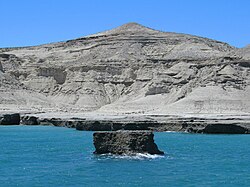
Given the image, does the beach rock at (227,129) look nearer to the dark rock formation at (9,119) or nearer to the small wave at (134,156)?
the small wave at (134,156)

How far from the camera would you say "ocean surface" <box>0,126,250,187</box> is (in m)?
31.0

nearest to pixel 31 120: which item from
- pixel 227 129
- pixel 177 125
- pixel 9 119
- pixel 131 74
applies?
pixel 9 119

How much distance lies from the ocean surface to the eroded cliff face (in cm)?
3832

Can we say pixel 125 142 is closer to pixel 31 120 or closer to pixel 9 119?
pixel 31 120

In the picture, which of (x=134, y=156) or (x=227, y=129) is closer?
(x=134, y=156)

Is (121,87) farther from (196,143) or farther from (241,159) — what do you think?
(241,159)

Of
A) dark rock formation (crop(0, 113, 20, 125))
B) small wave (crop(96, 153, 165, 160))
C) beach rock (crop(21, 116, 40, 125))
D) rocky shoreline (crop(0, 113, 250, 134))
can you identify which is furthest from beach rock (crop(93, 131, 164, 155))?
dark rock formation (crop(0, 113, 20, 125))

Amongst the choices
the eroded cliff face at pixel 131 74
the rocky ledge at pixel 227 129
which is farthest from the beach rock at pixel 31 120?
the rocky ledge at pixel 227 129

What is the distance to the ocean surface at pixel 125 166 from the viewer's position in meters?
31.0

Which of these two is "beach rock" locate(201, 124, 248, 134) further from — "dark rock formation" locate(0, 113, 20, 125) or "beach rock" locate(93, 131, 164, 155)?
"dark rock formation" locate(0, 113, 20, 125)

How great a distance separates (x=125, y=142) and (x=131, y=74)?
→ 8312cm

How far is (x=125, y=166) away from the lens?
34.9 metres

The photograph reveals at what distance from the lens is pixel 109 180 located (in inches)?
1224

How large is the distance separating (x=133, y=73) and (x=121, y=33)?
2458cm
